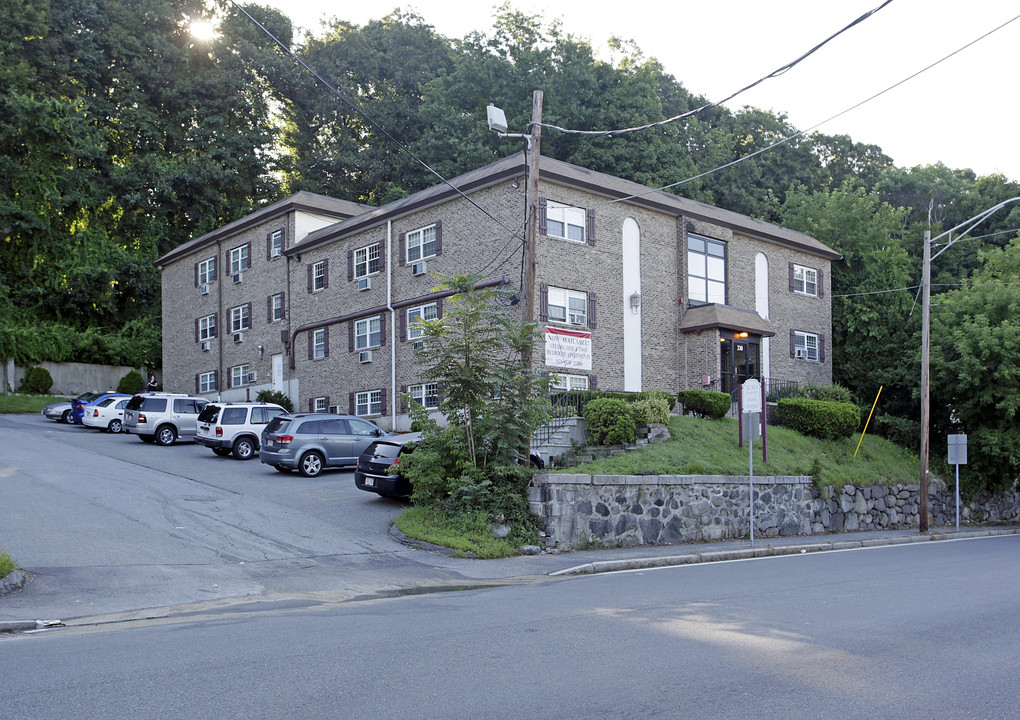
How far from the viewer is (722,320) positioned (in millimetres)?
30297

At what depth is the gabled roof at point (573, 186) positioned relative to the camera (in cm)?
2794

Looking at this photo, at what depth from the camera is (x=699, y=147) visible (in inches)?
2297

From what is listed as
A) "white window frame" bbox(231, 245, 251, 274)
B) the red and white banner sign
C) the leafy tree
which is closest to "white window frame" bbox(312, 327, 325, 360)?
"white window frame" bbox(231, 245, 251, 274)

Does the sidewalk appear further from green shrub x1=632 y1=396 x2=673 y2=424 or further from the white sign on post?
green shrub x1=632 y1=396 x2=673 y2=424

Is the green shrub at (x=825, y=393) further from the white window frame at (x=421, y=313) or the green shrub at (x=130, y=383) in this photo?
the green shrub at (x=130, y=383)

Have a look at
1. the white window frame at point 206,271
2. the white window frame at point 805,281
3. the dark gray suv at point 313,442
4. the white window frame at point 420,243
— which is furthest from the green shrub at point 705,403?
the white window frame at point 206,271

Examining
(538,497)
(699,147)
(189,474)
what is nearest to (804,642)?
(538,497)

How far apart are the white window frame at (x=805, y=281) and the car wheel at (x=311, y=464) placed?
2163 cm

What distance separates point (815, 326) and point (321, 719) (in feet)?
113

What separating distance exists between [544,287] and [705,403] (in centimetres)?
596

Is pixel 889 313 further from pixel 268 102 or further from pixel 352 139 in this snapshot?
pixel 268 102

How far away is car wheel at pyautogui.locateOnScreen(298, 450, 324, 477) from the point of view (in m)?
23.5

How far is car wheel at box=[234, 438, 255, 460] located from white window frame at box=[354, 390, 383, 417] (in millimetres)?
6239

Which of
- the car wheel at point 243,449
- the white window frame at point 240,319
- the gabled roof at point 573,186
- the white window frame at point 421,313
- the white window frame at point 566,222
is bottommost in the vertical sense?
the car wheel at point 243,449
